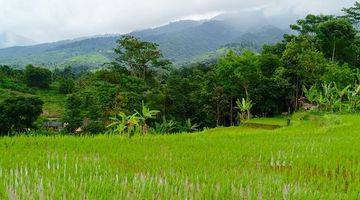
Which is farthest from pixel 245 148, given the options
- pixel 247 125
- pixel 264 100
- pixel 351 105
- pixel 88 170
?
pixel 264 100

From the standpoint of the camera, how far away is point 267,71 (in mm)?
63781

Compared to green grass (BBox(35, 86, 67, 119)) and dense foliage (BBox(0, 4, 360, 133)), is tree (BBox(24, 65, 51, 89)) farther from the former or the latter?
dense foliage (BBox(0, 4, 360, 133))

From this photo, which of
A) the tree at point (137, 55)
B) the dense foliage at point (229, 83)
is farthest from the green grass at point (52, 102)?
the dense foliage at point (229, 83)

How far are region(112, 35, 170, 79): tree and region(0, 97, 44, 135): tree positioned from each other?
638 inches

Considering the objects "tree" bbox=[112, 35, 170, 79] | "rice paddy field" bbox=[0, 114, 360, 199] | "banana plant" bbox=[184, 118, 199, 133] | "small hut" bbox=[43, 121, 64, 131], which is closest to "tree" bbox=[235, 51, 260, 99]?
"banana plant" bbox=[184, 118, 199, 133]

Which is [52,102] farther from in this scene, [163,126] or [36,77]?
[163,126]

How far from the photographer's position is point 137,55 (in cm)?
7506

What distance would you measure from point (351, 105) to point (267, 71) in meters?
27.6

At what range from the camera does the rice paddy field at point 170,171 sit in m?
4.37

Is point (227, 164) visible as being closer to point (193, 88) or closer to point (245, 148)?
point (245, 148)

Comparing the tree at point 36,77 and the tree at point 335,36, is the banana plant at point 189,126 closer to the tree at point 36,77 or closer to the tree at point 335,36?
the tree at point 335,36

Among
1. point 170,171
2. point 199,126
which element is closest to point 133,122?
point 170,171

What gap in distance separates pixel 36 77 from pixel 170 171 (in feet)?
451

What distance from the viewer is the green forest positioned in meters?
4.97
